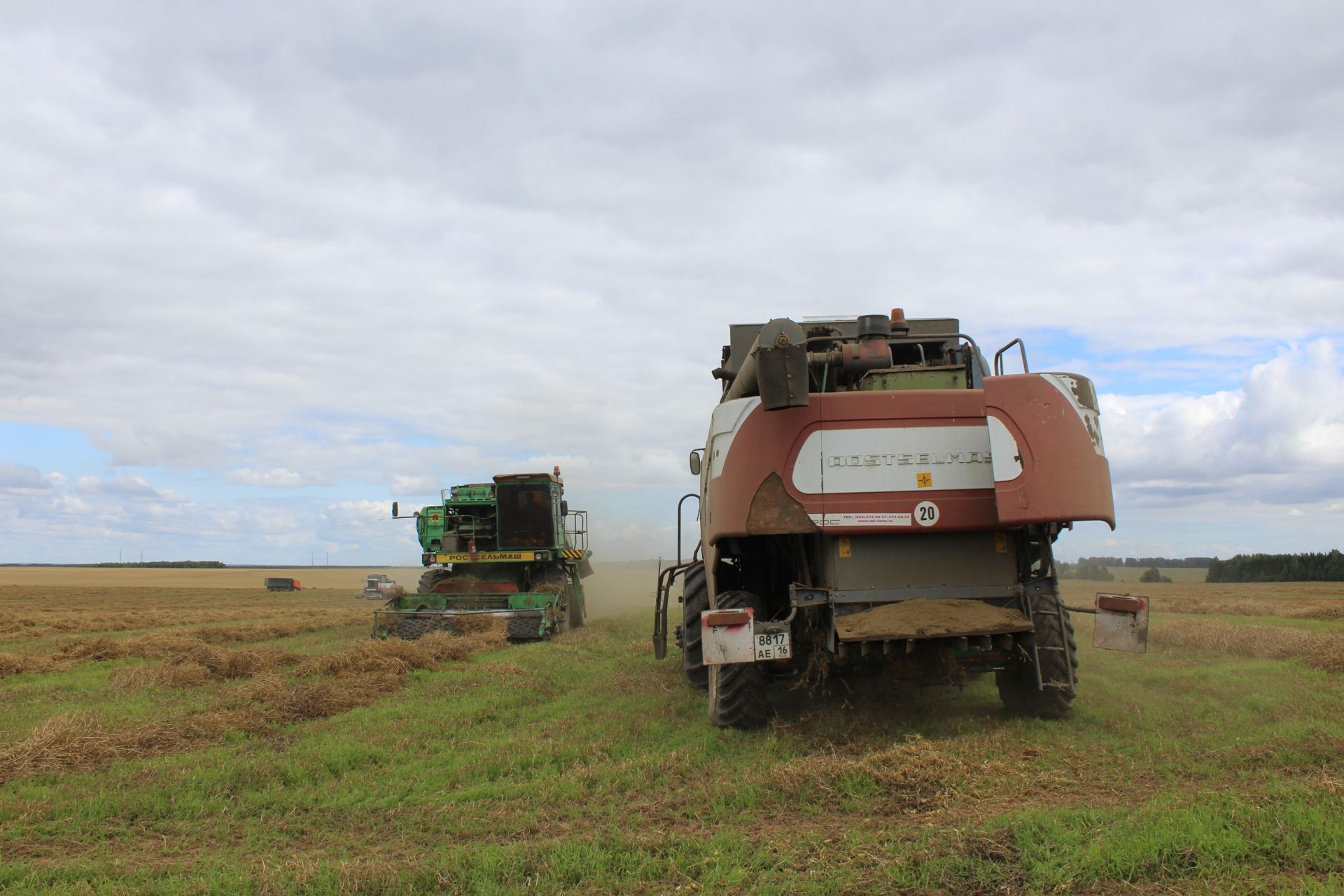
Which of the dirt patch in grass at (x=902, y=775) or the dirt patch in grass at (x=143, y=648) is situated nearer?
the dirt patch in grass at (x=902, y=775)

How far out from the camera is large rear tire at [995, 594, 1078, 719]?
604cm

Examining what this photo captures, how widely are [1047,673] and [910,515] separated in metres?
1.58

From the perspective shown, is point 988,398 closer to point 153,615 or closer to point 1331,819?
point 1331,819

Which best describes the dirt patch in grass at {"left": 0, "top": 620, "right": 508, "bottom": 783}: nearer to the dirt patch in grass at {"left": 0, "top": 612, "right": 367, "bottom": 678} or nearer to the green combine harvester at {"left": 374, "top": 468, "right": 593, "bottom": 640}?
the dirt patch in grass at {"left": 0, "top": 612, "right": 367, "bottom": 678}

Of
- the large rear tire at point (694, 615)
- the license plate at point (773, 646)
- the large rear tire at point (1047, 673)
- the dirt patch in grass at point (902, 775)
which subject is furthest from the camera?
the large rear tire at point (694, 615)

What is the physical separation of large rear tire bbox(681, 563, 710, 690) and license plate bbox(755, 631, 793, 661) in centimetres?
126

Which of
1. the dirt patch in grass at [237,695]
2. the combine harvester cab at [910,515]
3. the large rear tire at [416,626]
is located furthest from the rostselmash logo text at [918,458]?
the large rear tire at [416,626]

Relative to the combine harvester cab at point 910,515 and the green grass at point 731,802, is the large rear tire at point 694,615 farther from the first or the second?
the combine harvester cab at point 910,515

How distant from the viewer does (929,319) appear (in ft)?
28.5

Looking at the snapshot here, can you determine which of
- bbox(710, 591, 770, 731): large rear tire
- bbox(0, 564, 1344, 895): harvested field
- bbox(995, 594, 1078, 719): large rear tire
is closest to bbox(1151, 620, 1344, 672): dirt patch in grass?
bbox(0, 564, 1344, 895): harvested field

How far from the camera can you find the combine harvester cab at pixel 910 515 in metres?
5.63

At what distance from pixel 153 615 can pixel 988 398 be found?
65.5 feet

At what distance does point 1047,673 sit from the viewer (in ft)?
20.1

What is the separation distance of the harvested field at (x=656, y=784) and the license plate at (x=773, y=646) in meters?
0.57
